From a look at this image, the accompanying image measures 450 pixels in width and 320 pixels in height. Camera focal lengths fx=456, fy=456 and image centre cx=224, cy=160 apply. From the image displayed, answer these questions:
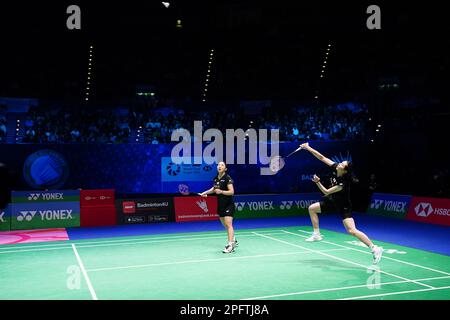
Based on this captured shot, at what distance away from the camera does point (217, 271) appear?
30.1 ft

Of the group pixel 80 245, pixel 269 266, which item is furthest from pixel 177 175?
pixel 269 266

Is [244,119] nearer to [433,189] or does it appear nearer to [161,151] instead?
[161,151]

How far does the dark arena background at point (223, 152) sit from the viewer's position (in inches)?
361

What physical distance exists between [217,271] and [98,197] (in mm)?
12762

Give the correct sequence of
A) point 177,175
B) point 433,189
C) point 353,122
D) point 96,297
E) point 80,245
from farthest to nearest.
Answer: point 353,122 → point 177,175 → point 433,189 → point 80,245 → point 96,297

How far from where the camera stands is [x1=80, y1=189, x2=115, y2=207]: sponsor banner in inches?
778

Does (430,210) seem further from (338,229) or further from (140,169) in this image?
(140,169)

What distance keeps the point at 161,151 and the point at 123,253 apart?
11.7 meters

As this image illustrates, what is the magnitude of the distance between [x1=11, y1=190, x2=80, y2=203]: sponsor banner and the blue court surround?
5029 mm

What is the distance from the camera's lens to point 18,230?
52.0 feet

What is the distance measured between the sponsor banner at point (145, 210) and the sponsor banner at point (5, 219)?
381 centimetres

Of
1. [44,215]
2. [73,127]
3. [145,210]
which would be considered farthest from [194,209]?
[73,127]

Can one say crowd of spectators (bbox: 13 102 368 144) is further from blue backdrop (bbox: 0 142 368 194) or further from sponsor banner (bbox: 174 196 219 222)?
sponsor banner (bbox: 174 196 219 222)

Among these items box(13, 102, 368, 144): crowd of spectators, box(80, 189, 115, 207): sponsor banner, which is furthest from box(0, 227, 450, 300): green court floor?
box(13, 102, 368, 144): crowd of spectators
